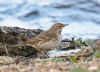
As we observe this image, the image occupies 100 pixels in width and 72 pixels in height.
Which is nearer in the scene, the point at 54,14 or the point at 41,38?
the point at 41,38

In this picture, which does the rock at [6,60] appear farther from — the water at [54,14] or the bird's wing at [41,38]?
the water at [54,14]

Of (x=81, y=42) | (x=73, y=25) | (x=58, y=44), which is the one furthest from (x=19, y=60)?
(x=73, y=25)

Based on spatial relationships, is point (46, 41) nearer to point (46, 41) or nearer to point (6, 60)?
point (46, 41)

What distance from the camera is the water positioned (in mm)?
15828

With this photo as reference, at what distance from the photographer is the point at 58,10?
18.6m

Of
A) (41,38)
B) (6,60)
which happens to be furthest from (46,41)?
(6,60)

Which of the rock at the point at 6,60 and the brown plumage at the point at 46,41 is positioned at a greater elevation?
the brown plumage at the point at 46,41

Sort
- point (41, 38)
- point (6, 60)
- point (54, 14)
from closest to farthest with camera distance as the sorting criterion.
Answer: point (6, 60), point (41, 38), point (54, 14)

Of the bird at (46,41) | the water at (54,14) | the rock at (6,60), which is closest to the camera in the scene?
the rock at (6,60)

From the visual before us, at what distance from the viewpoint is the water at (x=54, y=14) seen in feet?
51.9

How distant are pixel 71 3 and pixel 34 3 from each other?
1.22m

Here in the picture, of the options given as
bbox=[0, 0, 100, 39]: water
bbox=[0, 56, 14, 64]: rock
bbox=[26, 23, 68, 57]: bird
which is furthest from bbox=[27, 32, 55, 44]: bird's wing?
bbox=[0, 0, 100, 39]: water

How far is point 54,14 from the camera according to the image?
1800 cm

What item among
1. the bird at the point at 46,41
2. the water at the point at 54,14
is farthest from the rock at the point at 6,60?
the water at the point at 54,14
